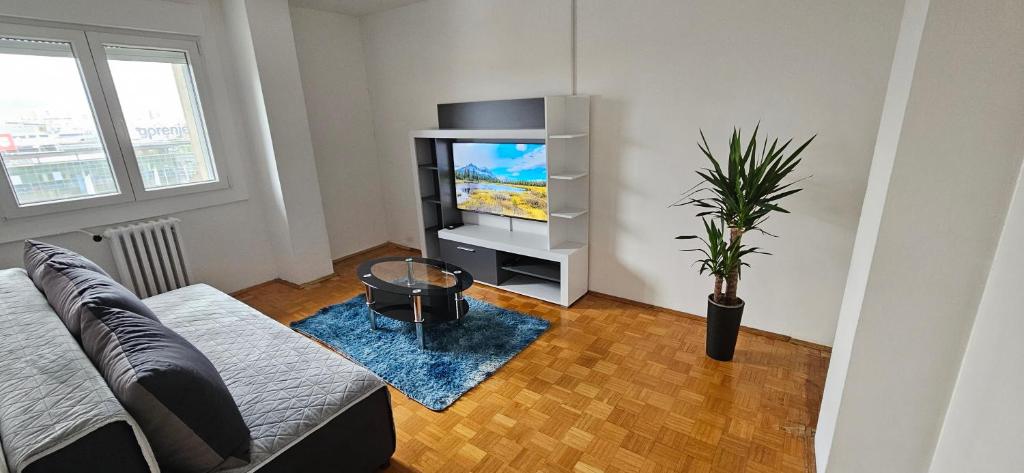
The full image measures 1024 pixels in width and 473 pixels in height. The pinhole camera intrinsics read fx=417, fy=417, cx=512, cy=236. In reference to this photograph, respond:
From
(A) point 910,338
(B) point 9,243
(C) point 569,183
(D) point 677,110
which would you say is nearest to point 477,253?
(C) point 569,183

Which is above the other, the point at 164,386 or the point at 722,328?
the point at 164,386

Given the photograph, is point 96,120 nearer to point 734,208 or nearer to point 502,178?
point 502,178

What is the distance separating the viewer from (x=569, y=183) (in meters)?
3.35

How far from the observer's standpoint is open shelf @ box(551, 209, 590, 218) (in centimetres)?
318

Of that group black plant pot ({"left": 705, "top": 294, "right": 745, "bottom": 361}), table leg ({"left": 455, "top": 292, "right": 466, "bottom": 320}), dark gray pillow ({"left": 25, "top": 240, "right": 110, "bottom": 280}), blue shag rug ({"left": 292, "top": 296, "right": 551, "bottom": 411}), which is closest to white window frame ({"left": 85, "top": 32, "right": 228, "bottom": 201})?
dark gray pillow ({"left": 25, "top": 240, "right": 110, "bottom": 280})

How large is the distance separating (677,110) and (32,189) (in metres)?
4.33

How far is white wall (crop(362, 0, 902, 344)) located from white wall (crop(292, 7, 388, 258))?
2.91 ft

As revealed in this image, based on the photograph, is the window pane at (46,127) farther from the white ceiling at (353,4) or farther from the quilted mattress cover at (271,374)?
the white ceiling at (353,4)

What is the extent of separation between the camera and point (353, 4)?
385 centimetres

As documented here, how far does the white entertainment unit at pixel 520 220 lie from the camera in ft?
10.4

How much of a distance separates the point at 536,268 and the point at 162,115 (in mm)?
3233

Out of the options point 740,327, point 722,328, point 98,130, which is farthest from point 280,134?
point 740,327

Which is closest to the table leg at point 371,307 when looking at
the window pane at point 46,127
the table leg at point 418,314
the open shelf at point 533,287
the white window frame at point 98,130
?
the table leg at point 418,314

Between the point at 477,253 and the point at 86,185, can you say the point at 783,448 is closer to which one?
the point at 477,253
